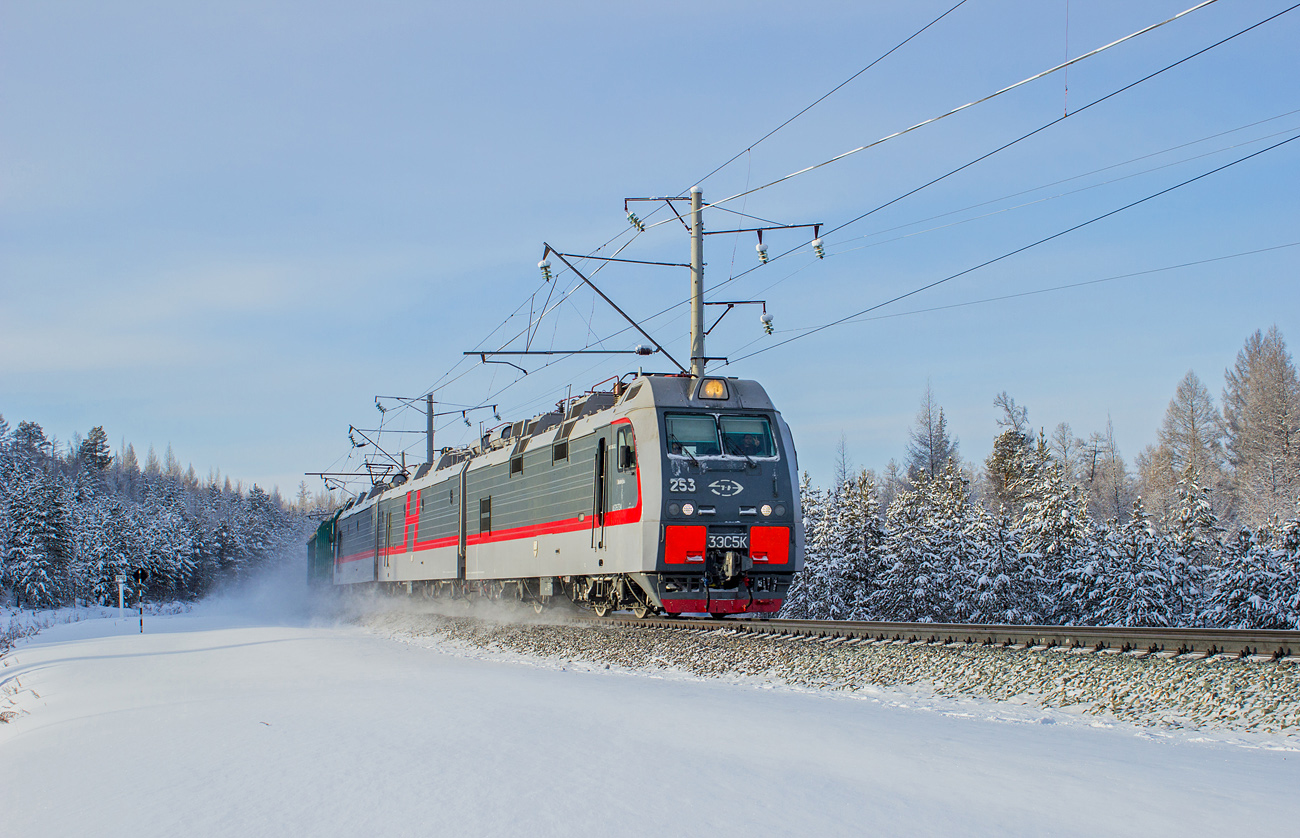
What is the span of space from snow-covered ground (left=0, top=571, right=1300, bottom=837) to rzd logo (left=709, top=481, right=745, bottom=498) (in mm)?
3806

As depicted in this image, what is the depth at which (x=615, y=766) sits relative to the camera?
6.24m

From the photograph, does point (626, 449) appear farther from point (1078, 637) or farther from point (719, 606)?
point (1078, 637)

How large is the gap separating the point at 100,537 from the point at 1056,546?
69.8m

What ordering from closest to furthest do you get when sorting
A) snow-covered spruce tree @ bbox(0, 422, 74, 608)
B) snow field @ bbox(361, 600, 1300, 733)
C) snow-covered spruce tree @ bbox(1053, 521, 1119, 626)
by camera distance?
1. snow field @ bbox(361, 600, 1300, 733)
2. snow-covered spruce tree @ bbox(1053, 521, 1119, 626)
3. snow-covered spruce tree @ bbox(0, 422, 74, 608)

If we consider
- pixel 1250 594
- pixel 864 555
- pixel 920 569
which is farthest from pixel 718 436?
pixel 864 555

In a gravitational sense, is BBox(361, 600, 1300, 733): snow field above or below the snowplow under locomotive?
below

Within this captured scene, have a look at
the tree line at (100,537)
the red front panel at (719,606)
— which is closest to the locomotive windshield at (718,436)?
the red front panel at (719,606)

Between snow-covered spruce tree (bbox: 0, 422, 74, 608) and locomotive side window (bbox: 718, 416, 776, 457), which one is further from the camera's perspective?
snow-covered spruce tree (bbox: 0, 422, 74, 608)

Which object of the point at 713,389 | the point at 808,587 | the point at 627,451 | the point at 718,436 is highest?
the point at 713,389

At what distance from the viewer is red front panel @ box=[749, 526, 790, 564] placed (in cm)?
1443

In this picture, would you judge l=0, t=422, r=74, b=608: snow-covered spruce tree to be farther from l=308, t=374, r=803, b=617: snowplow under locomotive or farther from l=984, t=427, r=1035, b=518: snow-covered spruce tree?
l=984, t=427, r=1035, b=518: snow-covered spruce tree

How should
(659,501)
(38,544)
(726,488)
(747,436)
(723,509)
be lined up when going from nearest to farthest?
(659,501), (723,509), (726,488), (747,436), (38,544)

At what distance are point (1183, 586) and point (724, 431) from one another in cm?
1821

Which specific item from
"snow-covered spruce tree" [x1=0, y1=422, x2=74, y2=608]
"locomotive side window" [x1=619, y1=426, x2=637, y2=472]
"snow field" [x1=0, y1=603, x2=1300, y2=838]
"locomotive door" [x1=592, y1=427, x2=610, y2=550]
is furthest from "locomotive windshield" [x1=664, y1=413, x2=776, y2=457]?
"snow-covered spruce tree" [x1=0, y1=422, x2=74, y2=608]
